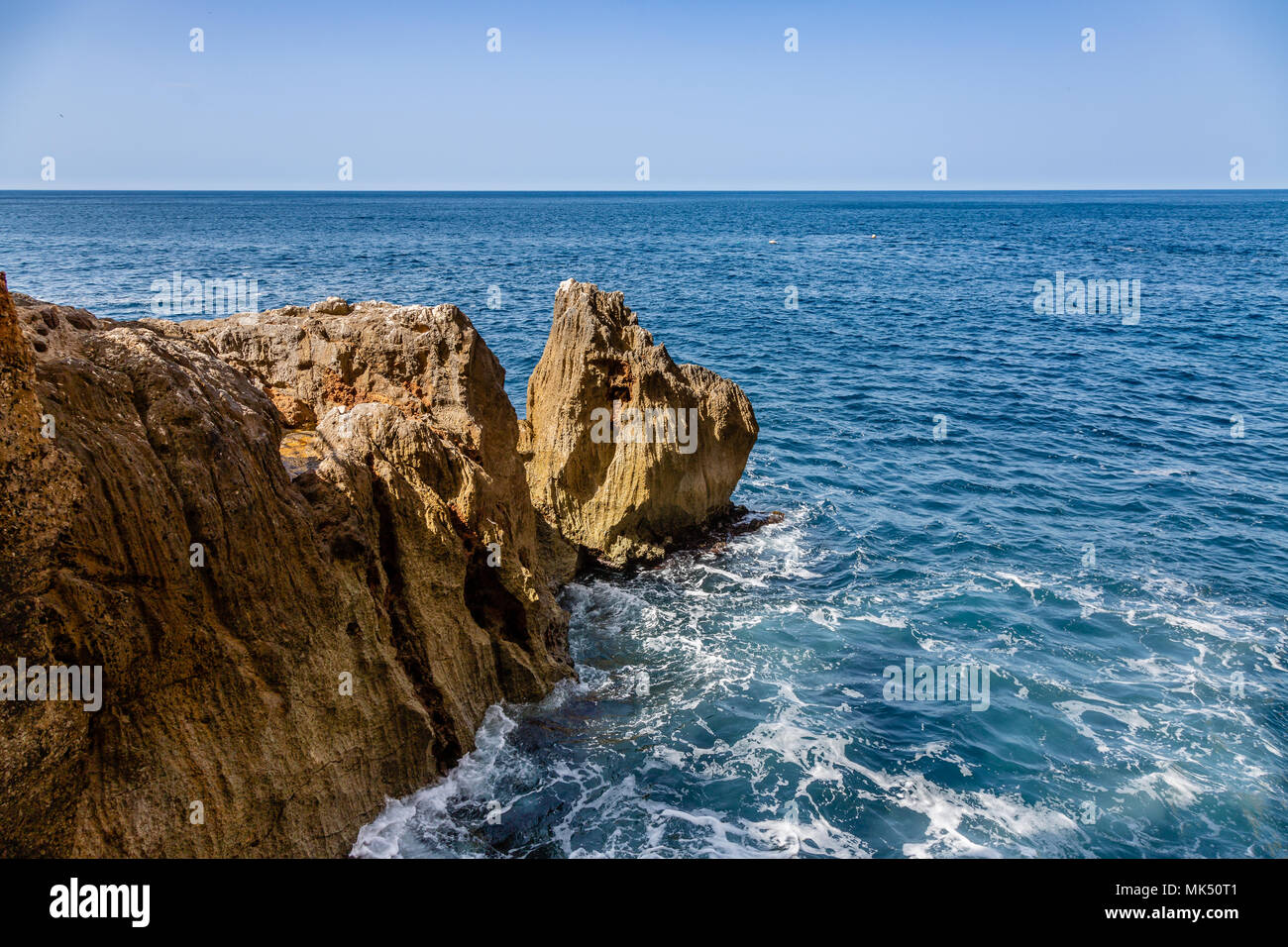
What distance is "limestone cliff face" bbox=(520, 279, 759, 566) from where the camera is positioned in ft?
64.5

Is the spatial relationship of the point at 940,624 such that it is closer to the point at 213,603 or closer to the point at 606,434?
the point at 606,434

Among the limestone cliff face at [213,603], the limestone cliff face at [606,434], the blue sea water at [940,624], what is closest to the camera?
the limestone cliff face at [213,603]

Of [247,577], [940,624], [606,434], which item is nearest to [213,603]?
[247,577]

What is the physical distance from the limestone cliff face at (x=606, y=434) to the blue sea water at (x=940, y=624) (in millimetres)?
1530

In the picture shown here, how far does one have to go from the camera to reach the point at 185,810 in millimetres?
8125

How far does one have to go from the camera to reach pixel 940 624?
60.2 ft

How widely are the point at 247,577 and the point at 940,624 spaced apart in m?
14.6

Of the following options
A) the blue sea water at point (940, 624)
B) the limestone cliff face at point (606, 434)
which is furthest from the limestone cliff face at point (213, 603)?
the limestone cliff face at point (606, 434)

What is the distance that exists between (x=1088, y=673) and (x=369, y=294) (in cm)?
4884

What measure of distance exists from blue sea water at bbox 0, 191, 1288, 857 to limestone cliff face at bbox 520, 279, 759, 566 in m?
1.53

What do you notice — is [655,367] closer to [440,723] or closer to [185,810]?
[440,723]

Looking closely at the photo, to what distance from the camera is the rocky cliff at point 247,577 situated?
727 centimetres

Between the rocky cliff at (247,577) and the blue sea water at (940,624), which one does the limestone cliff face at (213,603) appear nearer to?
the rocky cliff at (247,577)
